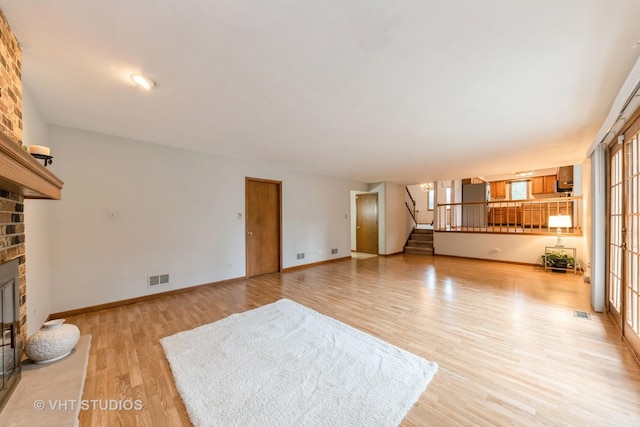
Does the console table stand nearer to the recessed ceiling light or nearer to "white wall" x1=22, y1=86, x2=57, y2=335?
the recessed ceiling light

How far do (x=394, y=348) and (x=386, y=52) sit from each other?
2532 mm

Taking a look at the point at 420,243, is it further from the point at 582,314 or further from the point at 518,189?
the point at 582,314

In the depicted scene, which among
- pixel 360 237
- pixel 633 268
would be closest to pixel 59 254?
pixel 633 268

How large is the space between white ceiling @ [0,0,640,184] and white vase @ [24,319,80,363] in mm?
2053

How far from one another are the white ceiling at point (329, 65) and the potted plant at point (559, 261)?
3.48 metres

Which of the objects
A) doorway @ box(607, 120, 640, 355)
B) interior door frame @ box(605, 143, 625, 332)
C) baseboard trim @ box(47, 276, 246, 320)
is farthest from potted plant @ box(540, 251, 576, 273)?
baseboard trim @ box(47, 276, 246, 320)

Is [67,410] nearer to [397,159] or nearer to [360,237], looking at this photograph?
[397,159]

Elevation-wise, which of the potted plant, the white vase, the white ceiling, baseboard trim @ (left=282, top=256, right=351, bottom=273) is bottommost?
baseboard trim @ (left=282, top=256, right=351, bottom=273)

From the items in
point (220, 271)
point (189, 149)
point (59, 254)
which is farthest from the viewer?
point (220, 271)

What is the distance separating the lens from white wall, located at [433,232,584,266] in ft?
19.4

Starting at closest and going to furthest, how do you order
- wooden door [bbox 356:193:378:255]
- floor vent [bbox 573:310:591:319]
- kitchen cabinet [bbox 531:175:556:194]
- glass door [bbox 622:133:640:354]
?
glass door [bbox 622:133:640:354]
floor vent [bbox 573:310:591:319]
wooden door [bbox 356:193:378:255]
kitchen cabinet [bbox 531:175:556:194]

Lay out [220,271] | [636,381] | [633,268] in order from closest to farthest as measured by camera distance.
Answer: [636,381] → [633,268] → [220,271]

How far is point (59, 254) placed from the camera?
3.10m

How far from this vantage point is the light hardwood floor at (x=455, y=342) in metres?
1.60
